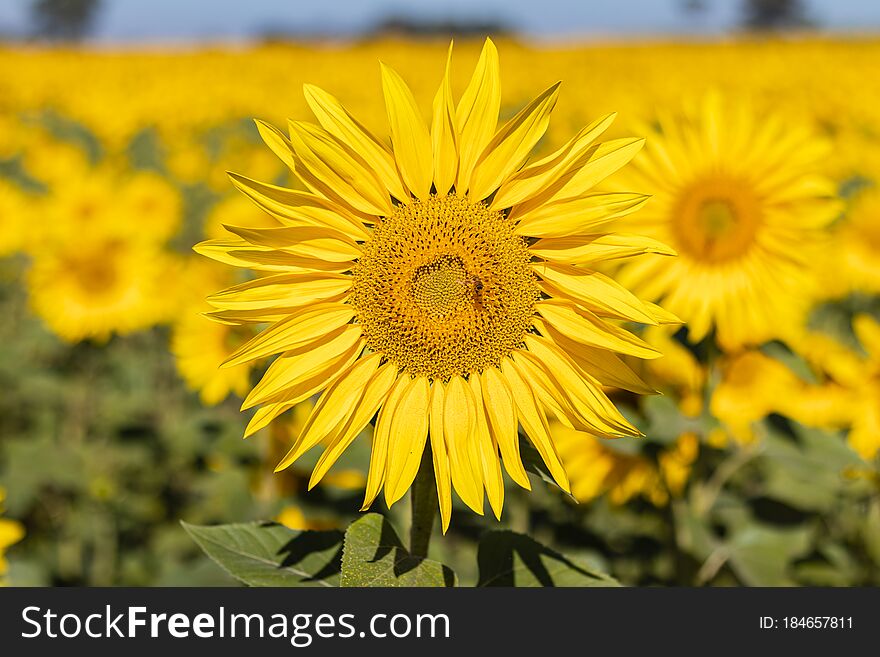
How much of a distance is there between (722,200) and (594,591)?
1.47m

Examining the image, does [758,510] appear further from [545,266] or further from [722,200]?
[545,266]

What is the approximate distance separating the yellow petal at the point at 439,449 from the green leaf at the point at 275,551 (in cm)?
31

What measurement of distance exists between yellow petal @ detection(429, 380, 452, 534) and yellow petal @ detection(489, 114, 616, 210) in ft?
1.14

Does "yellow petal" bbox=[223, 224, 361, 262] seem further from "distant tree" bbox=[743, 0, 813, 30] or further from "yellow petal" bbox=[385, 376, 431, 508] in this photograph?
"distant tree" bbox=[743, 0, 813, 30]

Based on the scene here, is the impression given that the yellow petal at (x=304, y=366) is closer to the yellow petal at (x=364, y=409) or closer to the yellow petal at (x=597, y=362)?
the yellow petal at (x=364, y=409)

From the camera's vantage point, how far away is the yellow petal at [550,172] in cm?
149

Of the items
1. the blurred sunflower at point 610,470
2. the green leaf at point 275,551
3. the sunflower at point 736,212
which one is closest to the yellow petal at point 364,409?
the green leaf at point 275,551

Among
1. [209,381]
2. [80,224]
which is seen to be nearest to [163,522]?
[209,381]

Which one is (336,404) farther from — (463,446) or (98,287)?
(98,287)

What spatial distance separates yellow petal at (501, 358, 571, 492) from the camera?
146cm

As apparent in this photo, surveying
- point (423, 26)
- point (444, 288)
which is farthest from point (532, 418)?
point (423, 26)

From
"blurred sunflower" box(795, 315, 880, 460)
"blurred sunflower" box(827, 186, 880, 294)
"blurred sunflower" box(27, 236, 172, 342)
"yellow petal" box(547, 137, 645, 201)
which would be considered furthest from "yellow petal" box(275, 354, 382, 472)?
"blurred sunflower" box(827, 186, 880, 294)

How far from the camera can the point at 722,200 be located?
2.68m

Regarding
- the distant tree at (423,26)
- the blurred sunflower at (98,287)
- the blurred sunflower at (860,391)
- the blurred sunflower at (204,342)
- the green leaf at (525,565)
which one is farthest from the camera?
the distant tree at (423,26)
